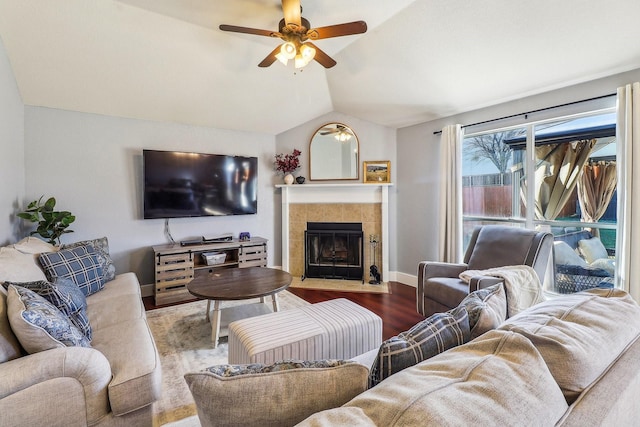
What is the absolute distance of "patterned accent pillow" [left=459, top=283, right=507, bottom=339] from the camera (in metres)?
0.97

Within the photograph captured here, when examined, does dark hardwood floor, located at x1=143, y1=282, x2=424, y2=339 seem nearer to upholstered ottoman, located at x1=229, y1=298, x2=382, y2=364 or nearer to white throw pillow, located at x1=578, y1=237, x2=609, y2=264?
upholstered ottoman, located at x1=229, y1=298, x2=382, y2=364

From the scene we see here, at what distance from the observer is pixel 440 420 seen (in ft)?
1.63

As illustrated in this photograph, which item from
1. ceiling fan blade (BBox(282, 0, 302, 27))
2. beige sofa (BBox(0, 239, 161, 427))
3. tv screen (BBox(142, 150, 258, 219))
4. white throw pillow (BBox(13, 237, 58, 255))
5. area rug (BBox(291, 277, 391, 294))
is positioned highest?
ceiling fan blade (BBox(282, 0, 302, 27))

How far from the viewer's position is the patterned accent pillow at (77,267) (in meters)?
2.21

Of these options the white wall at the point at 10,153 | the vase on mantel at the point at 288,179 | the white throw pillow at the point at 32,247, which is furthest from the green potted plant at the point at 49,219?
the vase on mantel at the point at 288,179

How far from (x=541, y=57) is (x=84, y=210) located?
4795mm

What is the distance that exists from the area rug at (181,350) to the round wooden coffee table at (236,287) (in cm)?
Result: 15

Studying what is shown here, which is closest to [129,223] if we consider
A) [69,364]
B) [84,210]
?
[84,210]

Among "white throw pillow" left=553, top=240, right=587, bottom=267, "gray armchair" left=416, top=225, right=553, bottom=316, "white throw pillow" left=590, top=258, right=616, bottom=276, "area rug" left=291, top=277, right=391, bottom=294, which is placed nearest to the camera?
"gray armchair" left=416, top=225, right=553, bottom=316

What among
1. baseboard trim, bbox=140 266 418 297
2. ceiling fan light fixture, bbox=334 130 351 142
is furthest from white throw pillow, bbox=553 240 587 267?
ceiling fan light fixture, bbox=334 130 351 142

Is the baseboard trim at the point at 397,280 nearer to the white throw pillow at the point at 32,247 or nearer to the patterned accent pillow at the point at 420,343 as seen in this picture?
the white throw pillow at the point at 32,247

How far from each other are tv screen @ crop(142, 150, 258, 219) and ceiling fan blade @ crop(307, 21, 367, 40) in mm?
2363

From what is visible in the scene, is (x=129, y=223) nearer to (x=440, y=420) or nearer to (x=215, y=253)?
(x=215, y=253)

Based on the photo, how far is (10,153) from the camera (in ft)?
8.66
